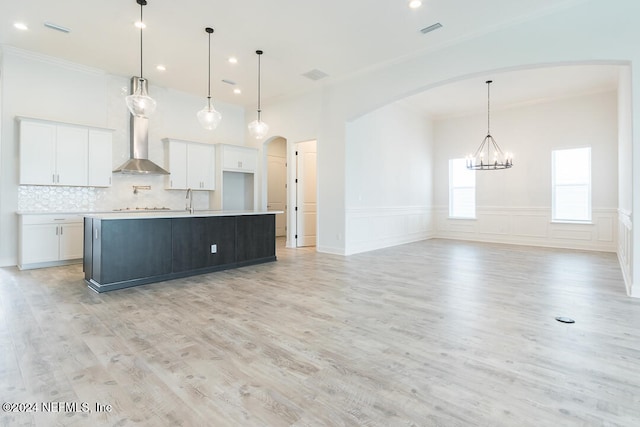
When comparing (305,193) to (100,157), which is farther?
(305,193)

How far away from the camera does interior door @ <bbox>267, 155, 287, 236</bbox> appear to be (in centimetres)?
999

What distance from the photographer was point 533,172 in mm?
8594

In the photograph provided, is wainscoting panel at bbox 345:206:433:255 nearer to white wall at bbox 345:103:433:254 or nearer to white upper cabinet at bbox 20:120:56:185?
white wall at bbox 345:103:433:254

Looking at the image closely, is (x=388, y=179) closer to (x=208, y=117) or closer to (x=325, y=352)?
(x=208, y=117)

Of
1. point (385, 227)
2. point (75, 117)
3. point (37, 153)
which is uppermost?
point (75, 117)

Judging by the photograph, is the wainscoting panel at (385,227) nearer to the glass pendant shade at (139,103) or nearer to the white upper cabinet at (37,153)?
the glass pendant shade at (139,103)

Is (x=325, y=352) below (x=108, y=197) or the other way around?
below

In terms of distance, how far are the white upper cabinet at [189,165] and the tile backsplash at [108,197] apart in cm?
34

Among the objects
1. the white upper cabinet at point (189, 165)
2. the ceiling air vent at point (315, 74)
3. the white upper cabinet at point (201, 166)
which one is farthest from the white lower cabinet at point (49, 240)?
the ceiling air vent at point (315, 74)

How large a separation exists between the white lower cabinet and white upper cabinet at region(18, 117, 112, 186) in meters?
0.66

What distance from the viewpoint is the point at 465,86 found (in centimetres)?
734

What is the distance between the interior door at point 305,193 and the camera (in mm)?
8053

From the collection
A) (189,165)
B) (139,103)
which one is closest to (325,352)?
(139,103)

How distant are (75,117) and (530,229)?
10.9 m
